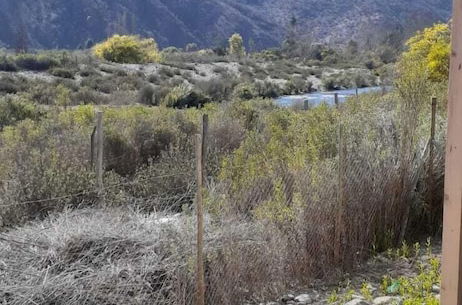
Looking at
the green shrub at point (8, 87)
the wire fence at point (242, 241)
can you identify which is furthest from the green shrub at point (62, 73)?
the wire fence at point (242, 241)

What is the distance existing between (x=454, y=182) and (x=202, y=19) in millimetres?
100254

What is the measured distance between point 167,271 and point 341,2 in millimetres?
109822

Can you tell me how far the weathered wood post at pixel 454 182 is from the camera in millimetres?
2488

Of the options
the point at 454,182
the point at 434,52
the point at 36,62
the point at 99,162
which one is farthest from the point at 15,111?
the point at 36,62

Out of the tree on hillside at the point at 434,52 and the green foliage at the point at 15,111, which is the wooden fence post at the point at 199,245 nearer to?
the green foliage at the point at 15,111

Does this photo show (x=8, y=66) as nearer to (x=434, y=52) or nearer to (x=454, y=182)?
(x=434, y=52)

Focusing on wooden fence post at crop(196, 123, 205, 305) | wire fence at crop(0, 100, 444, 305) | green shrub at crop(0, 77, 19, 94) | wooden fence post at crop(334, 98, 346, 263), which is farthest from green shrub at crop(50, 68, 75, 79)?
wooden fence post at crop(196, 123, 205, 305)

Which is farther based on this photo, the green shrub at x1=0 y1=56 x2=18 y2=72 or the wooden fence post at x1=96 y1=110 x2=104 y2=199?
the green shrub at x1=0 y1=56 x2=18 y2=72

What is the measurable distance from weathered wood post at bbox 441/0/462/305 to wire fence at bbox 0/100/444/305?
266 cm

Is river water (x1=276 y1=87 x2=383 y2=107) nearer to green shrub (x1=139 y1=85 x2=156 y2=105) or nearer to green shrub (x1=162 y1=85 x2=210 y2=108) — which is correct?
green shrub (x1=162 y1=85 x2=210 y2=108)

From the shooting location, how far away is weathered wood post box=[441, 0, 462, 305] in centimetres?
249

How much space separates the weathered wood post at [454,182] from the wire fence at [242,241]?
2.66 metres

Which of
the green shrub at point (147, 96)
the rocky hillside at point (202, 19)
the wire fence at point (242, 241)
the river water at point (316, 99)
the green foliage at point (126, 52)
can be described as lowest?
the wire fence at point (242, 241)

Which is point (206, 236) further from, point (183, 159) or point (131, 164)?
point (131, 164)
